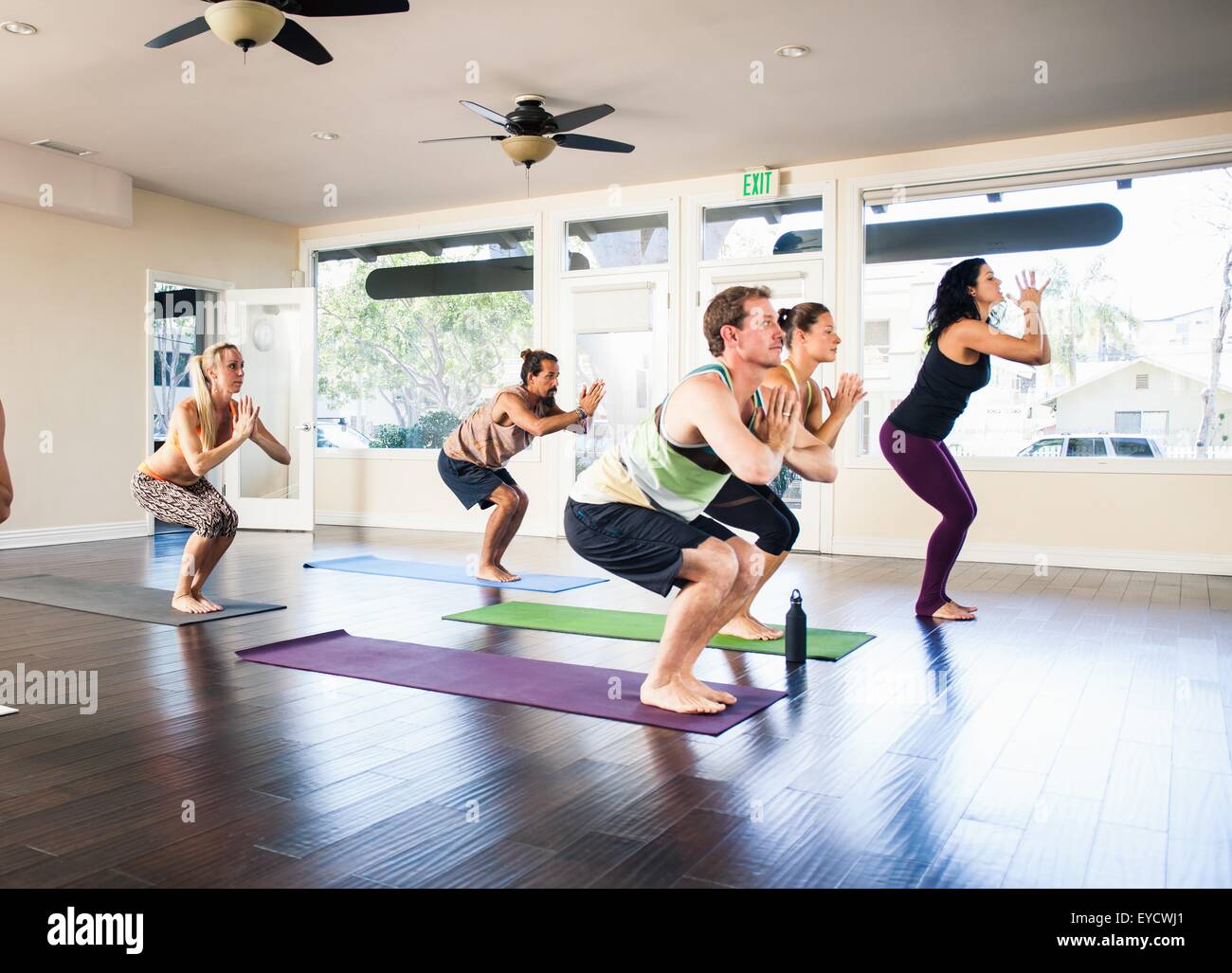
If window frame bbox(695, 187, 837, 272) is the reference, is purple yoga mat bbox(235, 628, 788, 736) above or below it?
below

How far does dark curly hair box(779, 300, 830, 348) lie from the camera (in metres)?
3.72

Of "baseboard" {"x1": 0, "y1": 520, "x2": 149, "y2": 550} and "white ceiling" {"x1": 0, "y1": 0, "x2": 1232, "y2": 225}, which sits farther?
"baseboard" {"x1": 0, "y1": 520, "x2": 149, "y2": 550}

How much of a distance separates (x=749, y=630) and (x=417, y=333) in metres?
5.89

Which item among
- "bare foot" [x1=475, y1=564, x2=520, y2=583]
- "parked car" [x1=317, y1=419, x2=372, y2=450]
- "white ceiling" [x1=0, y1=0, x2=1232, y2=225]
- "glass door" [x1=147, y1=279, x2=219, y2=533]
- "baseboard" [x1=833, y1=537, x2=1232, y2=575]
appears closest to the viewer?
"white ceiling" [x1=0, y1=0, x2=1232, y2=225]

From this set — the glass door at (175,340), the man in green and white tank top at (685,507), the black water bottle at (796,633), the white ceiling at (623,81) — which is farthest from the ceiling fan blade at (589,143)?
the glass door at (175,340)

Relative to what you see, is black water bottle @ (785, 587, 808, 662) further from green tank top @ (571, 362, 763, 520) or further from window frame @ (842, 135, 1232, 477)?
window frame @ (842, 135, 1232, 477)

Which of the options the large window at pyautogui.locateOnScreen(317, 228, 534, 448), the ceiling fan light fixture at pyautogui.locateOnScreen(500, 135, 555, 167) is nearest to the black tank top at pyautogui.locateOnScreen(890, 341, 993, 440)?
the ceiling fan light fixture at pyautogui.locateOnScreen(500, 135, 555, 167)

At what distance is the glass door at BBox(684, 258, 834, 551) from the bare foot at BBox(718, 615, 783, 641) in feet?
10.7

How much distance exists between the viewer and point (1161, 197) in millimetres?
6199

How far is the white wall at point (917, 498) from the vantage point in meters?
6.07

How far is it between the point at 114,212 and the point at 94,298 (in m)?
0.71

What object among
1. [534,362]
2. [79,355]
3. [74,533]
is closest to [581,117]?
[534,362]

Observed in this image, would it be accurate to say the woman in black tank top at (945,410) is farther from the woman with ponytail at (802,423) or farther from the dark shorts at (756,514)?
the dark shorts at (756,514)

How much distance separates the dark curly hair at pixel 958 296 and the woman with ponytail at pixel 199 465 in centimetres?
301
